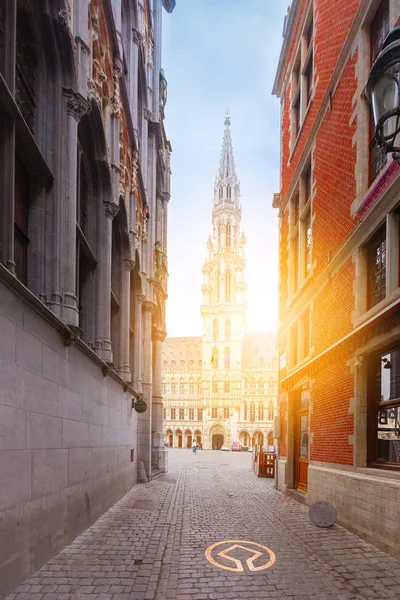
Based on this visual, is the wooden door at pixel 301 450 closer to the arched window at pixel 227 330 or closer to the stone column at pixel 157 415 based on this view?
the stone column at pixel 157 415

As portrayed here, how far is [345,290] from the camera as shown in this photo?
11.7m

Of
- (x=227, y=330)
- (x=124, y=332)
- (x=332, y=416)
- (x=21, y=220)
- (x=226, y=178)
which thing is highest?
(x=226, y=178)

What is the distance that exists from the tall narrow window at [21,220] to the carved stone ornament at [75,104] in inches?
72.8

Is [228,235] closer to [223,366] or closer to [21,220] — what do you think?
[223,366]

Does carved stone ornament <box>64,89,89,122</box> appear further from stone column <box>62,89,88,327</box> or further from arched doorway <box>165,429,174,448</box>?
arched doorway <box>165,429,174,448</box>

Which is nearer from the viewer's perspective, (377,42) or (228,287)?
(377,42)

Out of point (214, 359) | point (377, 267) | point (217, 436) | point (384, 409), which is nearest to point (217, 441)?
point (217, 436)

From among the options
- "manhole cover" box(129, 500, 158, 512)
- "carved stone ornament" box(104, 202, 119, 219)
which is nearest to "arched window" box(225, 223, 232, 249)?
"carved stone ornament" box(104, 202, 119, 219)

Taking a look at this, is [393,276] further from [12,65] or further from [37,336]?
[12,65]

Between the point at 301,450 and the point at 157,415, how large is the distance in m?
13.1

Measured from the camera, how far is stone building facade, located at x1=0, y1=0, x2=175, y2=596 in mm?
6297

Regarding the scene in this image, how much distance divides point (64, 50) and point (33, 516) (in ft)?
25.7

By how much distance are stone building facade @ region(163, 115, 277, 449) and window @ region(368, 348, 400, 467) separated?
82.9 metres

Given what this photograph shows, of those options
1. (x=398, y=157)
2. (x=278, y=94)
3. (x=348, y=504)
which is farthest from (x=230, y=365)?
(x=398, y=157)
